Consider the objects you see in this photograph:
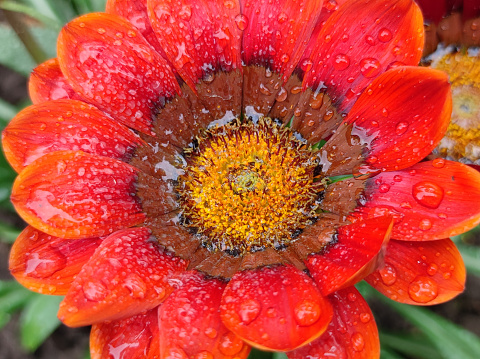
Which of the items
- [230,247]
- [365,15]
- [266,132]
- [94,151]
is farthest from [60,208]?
[365,15]

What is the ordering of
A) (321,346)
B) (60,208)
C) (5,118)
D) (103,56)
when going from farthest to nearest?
1. (5,118)
2. (103,56)
3. (60,208)
4. (321,346)

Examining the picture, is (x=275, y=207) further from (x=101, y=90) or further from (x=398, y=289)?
(x=101, y=90)

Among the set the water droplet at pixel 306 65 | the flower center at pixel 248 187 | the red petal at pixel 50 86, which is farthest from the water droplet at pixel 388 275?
Answer: the red petal at pixel 50 86

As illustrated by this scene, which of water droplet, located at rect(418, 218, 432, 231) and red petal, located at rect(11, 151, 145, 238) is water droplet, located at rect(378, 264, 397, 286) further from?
red petal, located at rect(11, 151, 145, 238)

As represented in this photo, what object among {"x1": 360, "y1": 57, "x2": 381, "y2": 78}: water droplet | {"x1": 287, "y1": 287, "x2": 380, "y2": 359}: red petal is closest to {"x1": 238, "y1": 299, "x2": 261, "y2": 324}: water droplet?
{"x1": 287, "y1": 287, "x2": 380, "y2": 359}: red petal

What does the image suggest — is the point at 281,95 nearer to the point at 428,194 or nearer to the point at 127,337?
the point at 428,194

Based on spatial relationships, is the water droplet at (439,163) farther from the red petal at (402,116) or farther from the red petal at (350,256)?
the red petal at (350,256)
